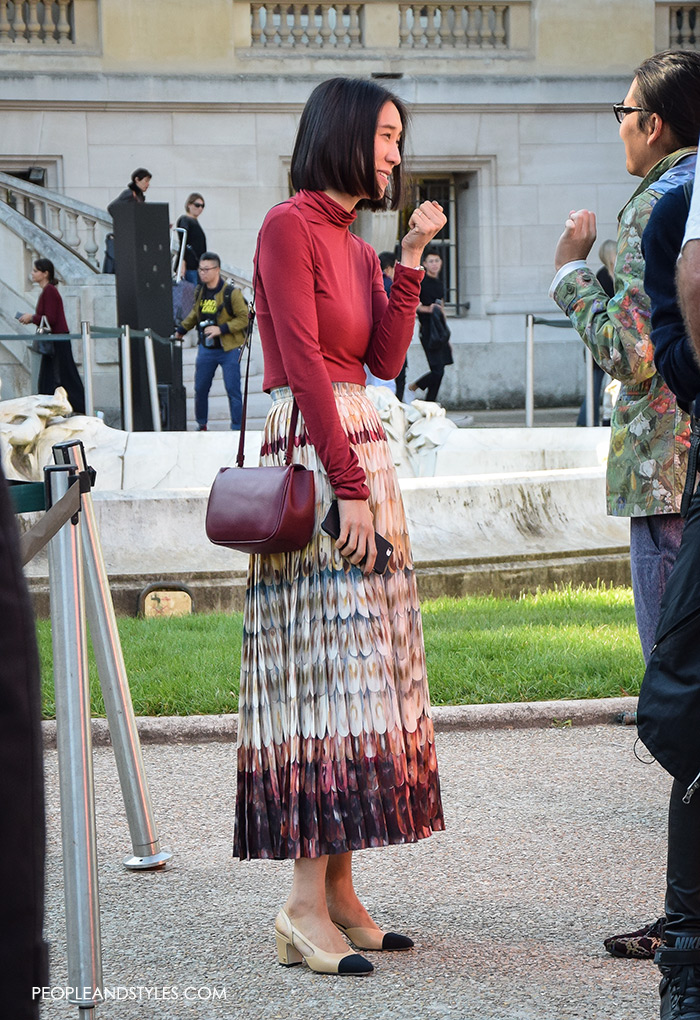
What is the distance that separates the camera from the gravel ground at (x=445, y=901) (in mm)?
2996

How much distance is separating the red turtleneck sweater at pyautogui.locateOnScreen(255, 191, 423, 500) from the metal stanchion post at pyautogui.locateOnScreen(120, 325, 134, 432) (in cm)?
918

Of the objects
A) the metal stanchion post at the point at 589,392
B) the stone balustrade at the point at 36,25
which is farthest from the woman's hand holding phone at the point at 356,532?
the stone balustrade at the point at 36,25

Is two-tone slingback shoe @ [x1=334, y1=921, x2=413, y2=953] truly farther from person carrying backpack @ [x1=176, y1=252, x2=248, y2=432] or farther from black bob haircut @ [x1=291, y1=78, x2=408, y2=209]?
person carrying backpack @ [x1=176, y1=252, x2=248, y2=432]

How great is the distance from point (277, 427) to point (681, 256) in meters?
1.16

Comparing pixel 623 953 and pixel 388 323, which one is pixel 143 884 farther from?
pixel 388 323

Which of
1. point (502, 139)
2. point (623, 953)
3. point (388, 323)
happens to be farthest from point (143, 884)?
point (502, 139)

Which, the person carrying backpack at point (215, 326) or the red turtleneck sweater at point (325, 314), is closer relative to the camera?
the red turtleneck sweater at point (325, 314)

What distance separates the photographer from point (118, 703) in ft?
12.6

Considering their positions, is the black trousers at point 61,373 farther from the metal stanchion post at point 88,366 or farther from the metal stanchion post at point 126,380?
the metal stanchion post at point 126,380

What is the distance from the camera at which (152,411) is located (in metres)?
13.1

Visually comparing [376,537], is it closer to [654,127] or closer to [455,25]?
[654,127]

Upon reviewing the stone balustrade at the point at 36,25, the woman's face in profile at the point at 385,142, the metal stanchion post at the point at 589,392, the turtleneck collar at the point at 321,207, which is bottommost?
the metal stanchion post at the point at 589,392

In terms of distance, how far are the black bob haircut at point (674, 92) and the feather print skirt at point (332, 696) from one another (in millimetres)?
957

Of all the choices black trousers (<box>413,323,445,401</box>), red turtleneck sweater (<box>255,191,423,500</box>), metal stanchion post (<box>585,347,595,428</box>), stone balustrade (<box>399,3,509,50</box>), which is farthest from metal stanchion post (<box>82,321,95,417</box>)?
stone balustrade (<box>399,3,509,50</box>)
